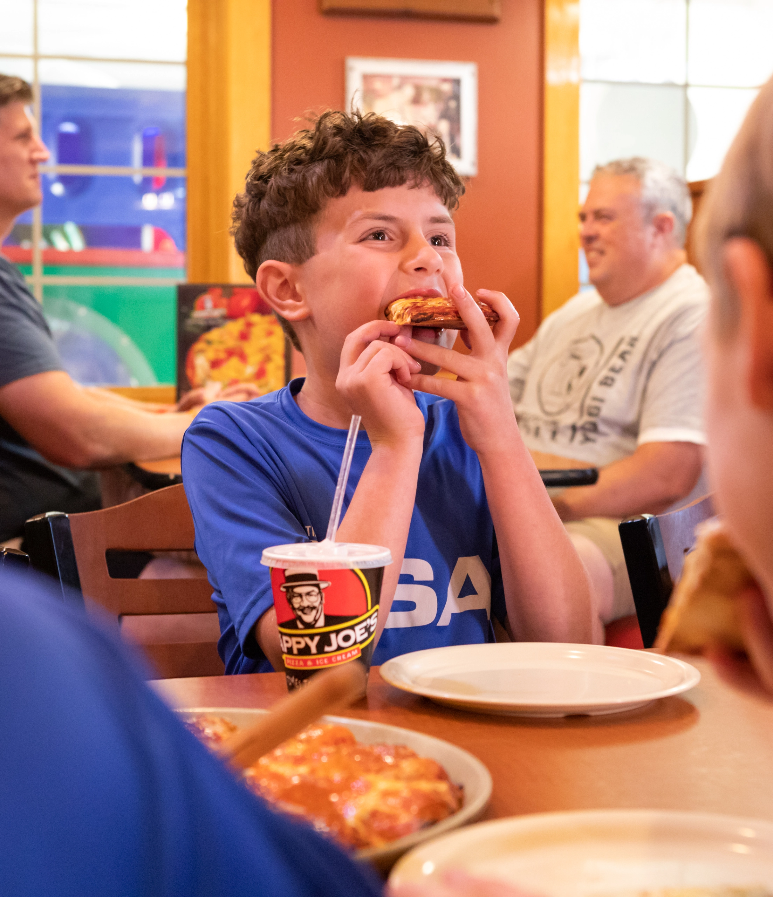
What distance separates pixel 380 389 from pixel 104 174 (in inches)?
123

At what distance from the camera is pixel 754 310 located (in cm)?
32

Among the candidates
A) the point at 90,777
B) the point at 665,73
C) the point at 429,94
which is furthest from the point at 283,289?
the point at 665,73

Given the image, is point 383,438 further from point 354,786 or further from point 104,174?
point 104,174

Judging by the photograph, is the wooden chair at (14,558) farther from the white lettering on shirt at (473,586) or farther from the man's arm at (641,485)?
the man's arm at (641,485)

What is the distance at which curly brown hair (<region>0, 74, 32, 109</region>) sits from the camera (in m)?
2.76

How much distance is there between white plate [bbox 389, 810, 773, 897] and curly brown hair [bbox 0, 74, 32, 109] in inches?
113

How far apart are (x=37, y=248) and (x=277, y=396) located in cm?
285

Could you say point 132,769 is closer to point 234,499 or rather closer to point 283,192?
point 234,499

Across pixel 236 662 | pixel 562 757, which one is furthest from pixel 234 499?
pixel 562 757

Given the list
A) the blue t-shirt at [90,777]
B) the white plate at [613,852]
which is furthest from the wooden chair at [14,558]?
the blue t-shirt at [90,777]

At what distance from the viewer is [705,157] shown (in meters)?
4.25

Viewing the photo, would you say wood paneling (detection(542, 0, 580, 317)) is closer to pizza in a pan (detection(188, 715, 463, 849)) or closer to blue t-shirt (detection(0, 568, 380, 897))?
pizza in a pan (detection(188, 715, 463, 849))

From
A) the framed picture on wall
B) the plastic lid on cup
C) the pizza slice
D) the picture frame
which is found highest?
the picture frame

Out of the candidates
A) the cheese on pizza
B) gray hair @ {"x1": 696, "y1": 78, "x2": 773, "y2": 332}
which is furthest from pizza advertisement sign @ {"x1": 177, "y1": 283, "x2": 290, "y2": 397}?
gray hair @ {"x1": 696, "y1": 78, "x2": 773, "y2": 332}
